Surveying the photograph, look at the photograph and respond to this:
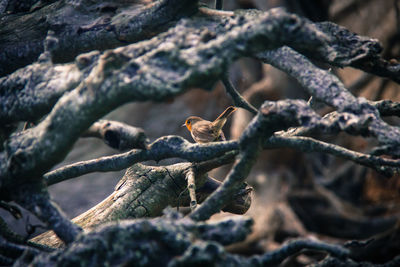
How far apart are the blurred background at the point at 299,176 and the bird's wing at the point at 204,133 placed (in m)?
3.50

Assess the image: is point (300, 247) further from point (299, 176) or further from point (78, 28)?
point (299, 176)

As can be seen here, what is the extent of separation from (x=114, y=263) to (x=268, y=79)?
5.63 m

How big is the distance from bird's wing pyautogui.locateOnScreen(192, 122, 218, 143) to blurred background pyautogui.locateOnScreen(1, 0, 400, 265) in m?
3.50

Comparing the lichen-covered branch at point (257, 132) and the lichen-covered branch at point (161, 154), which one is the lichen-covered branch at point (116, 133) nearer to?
the lichen-covered branch at point (161, 154)

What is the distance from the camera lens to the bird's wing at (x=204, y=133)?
285 cm

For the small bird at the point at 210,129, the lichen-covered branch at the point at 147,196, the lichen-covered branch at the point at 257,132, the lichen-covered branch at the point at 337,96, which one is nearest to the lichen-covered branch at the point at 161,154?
the lichen-covered branch at the point at 257,132

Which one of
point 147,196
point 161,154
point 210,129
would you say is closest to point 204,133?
point 210,129

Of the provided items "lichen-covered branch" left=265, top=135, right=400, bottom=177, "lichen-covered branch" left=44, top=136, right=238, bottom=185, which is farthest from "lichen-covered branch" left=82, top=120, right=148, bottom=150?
"lichen-covered branch" left=265, top=135, right=400, bottom=177

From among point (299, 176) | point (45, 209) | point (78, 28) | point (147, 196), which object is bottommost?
point (299, 176)

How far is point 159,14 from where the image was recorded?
1942mm

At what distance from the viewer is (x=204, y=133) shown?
288 centimetres

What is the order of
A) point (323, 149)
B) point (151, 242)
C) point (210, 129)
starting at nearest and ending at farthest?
point (151, 242)
point (323, 149)
point (210, 129)

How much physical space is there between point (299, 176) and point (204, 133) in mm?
4586

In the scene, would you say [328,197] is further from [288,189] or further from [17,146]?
[17,146]
